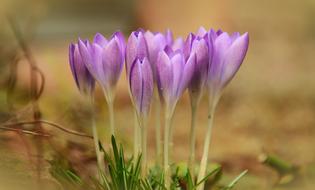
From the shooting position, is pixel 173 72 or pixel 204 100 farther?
pixel 204 100

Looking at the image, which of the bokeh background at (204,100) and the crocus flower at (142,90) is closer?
the crocus flower at (142,90)

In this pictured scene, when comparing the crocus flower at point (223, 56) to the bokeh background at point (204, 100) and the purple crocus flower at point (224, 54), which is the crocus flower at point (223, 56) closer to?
the purple crocus flower at point (224, 54)

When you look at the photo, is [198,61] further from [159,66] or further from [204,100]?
[204,100]

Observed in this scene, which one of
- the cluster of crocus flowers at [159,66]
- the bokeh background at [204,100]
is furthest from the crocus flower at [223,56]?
the bokeh background at [204,100]

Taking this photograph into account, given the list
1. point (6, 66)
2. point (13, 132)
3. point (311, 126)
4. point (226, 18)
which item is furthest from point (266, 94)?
point (13, 132)

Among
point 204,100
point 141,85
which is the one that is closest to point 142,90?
point 141,85

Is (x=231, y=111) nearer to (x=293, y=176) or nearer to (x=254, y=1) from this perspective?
(x=293, y=176)

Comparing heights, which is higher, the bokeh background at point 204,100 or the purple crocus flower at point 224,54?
the bokeh background at point 204,100
